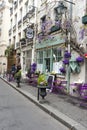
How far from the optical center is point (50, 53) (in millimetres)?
21078

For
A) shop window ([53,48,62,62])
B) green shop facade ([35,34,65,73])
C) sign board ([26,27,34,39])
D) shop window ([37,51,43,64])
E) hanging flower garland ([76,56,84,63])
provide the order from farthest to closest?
1. sign board ([26,27,34,39])
2. shop window ([37,51,43,64])
3. shop window ([53,48,62,62])
4. green shop facade ([35,34,65,73])
5. hanging flower garland ([76,56,84,63])

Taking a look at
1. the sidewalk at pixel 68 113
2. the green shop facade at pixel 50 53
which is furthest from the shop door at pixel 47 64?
the sidewalk at pixel 68 113

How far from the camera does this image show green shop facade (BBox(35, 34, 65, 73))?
18.9 metres

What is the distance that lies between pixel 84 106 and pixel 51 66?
29.8 feet

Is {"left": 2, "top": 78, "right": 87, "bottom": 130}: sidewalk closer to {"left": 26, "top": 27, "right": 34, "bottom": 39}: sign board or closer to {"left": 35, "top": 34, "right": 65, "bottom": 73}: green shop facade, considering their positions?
{"left": 35, "top": 34, "right": 65, "bottom": 73}: green shop facade

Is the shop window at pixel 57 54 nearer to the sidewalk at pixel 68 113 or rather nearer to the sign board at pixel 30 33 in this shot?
the sign board at pixel 30 33

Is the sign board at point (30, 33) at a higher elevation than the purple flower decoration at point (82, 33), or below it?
higher

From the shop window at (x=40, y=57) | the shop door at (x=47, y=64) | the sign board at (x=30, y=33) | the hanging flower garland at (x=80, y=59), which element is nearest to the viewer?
the hanging flower garland at (x=80, y=59)

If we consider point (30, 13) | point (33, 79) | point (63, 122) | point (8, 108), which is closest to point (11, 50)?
point (30, 13)

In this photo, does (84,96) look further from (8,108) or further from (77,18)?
(77,18)

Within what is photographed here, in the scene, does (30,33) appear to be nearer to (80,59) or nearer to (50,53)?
→ (50,53)

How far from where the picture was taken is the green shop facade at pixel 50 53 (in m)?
18.9

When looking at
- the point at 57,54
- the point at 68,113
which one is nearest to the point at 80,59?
the point at 57,54

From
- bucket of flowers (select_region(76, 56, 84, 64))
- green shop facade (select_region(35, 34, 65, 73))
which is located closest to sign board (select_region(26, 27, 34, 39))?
green shop facade (select_region(35, 34, 65, 73))
